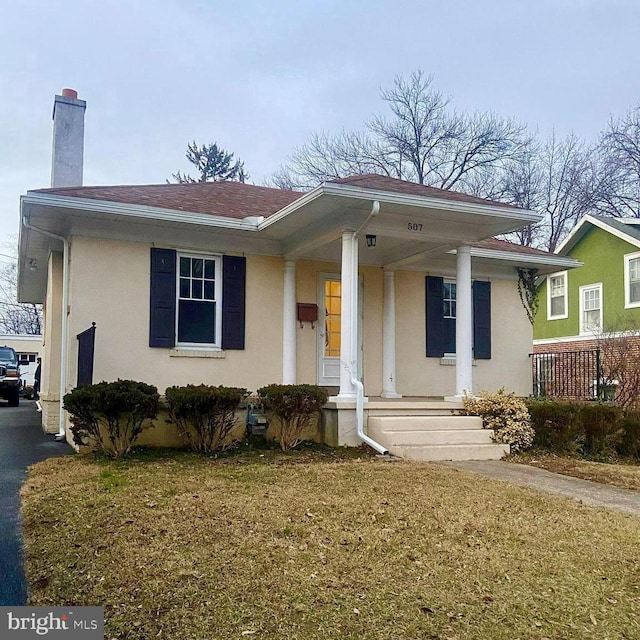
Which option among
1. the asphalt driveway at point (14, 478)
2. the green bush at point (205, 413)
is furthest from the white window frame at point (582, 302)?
the asphalt driveway at point (14, 478)

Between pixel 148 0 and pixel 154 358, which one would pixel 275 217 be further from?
pixel 148 0

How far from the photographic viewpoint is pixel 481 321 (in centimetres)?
1179

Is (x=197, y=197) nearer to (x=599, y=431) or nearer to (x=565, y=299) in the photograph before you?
(x=599, y=431)

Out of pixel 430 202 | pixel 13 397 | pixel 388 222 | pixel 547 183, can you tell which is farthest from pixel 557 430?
pixel 547 183

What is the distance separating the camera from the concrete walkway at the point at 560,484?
5602mm

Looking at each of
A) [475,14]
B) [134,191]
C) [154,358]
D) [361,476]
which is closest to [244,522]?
[361,476]

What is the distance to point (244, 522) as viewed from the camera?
14.6 feet

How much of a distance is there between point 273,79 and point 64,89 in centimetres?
855

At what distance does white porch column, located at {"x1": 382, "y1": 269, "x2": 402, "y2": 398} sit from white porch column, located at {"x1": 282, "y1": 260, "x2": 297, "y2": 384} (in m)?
1.73

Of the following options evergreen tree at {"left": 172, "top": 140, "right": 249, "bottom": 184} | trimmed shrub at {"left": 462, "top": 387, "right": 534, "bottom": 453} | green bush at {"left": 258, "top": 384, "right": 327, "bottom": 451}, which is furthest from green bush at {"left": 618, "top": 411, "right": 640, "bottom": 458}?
evergreen tree at {"left": 172, "top": 140, "right": 249, "bottom": 184}

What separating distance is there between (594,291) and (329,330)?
37.4ft

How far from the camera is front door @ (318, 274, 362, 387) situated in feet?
34.2

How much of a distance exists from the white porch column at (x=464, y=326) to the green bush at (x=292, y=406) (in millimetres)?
2453

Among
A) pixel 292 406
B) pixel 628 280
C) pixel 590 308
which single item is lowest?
pixel 292 406
